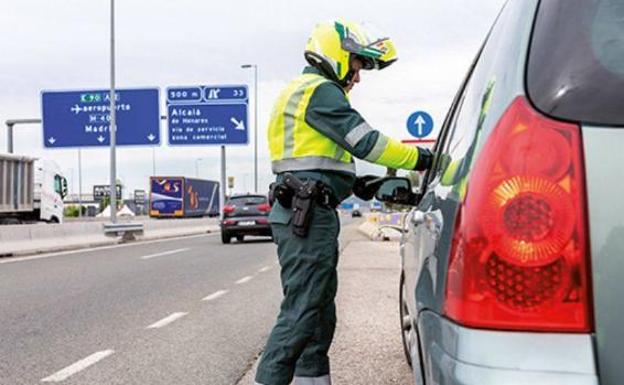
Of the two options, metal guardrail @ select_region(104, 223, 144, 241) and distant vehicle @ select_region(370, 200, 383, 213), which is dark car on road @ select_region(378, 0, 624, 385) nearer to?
distant vehicle @ select_region(370, 200, 383, 213)

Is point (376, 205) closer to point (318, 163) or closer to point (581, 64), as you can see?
point (318, 163)

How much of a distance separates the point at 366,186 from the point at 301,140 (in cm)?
46

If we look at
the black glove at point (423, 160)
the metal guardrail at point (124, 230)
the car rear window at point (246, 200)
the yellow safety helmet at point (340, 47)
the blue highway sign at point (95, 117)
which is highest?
the blue highway sign at point (95, 117)

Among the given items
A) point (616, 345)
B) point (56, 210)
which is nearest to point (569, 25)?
point (616, 345)

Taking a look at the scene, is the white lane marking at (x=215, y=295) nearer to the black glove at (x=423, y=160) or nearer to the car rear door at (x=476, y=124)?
the black glove at (x=423, y=160)

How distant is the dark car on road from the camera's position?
1.49 metres

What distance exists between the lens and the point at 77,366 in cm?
498

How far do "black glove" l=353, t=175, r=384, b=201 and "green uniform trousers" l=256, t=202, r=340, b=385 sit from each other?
288mm

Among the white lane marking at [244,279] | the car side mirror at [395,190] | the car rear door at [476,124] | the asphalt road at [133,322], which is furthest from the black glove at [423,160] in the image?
the white lane marking at [244,279]

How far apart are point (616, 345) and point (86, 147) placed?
2638 cm

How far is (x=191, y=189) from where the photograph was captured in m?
53.0

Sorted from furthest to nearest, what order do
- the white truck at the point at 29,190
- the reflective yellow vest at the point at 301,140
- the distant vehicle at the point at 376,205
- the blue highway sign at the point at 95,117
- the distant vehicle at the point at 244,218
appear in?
the blue highway sign at the point at 95,117, the white truck at the point at 29,190, the distant vehicle at the point at 244,218, the distant vehicle at the point at 376,205, the reflective yellow vest at the point at 301,140

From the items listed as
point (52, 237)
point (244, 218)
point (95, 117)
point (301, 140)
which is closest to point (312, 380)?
point (301, 140)

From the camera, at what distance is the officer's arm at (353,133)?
301cm
